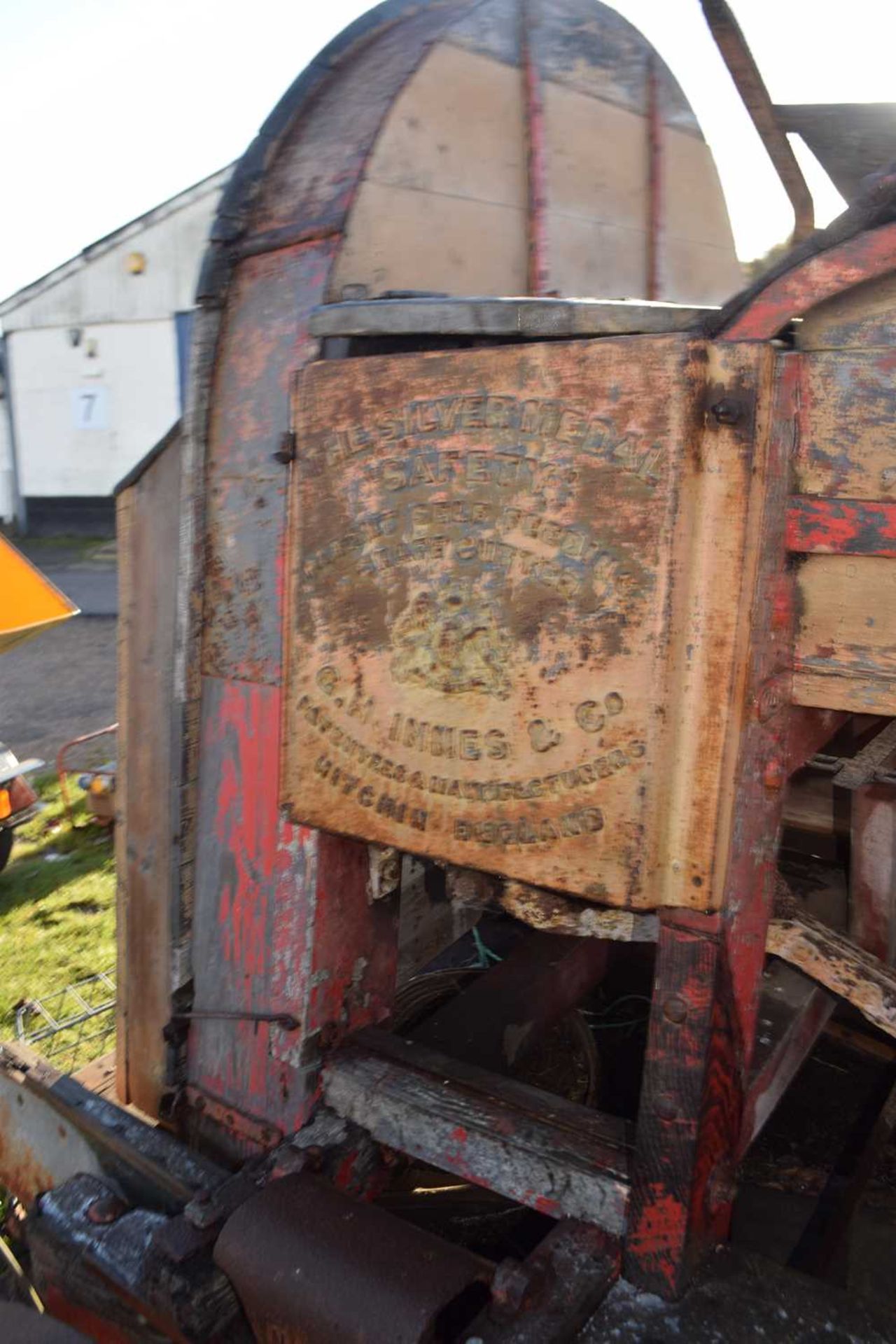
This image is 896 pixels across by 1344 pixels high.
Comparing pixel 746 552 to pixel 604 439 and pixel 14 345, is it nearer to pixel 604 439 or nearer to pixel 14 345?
pixel 604 439

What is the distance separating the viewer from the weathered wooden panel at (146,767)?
2598mm

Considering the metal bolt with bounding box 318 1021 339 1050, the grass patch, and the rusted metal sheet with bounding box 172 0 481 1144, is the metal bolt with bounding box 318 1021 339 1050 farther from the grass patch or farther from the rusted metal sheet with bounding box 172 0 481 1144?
the grass patch

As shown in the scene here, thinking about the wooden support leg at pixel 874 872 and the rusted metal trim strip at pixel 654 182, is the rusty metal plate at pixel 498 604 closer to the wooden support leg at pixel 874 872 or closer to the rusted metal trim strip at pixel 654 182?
the wooden support leg at pixel 874 872

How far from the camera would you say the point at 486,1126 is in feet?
7.16

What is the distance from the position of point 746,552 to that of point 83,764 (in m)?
6.37

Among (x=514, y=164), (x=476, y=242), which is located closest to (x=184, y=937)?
(x=476, y=242)

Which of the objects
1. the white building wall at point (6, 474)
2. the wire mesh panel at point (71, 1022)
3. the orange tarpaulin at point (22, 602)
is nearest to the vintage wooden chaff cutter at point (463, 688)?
the orange tarpaulin at point (22, 602)

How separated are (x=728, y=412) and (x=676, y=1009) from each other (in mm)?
1023

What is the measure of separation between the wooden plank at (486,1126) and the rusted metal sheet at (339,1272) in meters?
0.18

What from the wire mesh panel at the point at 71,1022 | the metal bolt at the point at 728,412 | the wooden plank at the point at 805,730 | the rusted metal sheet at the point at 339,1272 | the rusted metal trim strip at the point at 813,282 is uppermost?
the rusted metal trim strip at the point at 813,282

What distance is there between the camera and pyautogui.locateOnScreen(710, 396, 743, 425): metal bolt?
1.67 metres

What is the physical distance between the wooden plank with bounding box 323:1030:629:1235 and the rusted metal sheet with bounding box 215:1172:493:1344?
0.60 ft

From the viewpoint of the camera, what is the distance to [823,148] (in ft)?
8.68

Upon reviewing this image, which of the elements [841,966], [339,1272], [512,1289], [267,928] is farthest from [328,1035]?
[841,966]
